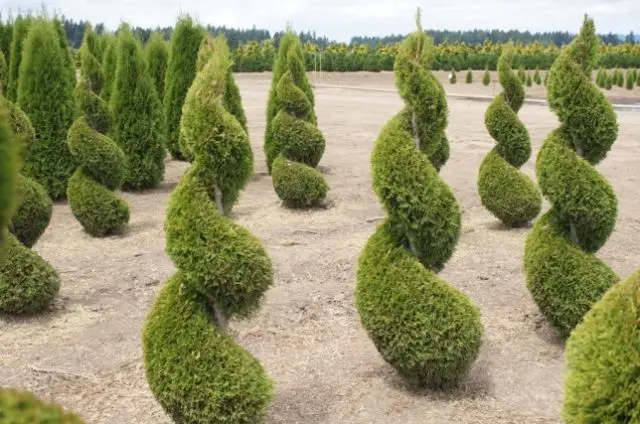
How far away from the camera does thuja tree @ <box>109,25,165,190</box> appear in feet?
44.0

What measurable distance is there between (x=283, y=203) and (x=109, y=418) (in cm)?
701

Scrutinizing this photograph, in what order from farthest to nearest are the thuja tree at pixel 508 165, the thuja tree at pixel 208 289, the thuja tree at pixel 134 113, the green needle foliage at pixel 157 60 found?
the green needle foliage at pixel 157 60 < the thuja tree at pixel 134 113 < the thuja tree at pixel 508 165 < the thuja tree at pixel 208 289

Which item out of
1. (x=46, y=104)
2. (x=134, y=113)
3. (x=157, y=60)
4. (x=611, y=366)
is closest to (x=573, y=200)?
(x=611, y=366)

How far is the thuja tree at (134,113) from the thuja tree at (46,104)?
1027 mm

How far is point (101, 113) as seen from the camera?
10180 millimetres

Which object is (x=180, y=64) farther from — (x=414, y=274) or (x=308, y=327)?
(x=414, y=274)

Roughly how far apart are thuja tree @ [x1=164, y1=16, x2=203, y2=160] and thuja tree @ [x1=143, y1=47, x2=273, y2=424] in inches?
420

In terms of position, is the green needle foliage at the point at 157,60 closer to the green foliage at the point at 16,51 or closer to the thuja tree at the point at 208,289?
the green foliage at the point at 16,51

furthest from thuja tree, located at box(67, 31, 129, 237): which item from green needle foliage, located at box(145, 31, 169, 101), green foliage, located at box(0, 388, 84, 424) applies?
green foliage, located at box(0, 388, 84, 424)

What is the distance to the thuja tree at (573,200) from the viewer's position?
244 inches

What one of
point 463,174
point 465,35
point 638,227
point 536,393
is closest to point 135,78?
point 463,174

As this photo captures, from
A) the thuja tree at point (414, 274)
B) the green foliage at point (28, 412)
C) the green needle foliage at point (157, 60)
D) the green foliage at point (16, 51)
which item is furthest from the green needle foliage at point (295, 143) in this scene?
the green foliage at point (28, 412)

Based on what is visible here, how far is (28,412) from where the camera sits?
1.07m

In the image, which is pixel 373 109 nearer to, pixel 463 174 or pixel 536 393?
pixel 463 174
